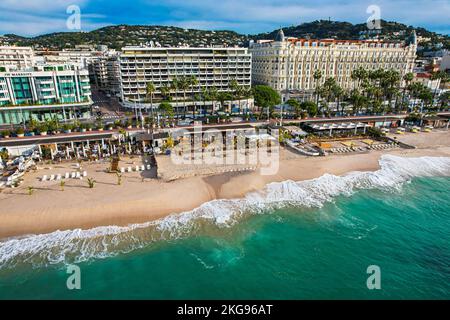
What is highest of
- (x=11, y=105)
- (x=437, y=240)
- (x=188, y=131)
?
(x=11, y=105)

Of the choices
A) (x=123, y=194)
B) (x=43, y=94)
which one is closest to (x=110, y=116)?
(x=43, y=94)

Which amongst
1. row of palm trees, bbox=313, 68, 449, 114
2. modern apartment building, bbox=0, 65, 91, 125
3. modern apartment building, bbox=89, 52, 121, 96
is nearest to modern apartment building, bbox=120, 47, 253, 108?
modern apartment building, bbox=0, 65, 91, 125

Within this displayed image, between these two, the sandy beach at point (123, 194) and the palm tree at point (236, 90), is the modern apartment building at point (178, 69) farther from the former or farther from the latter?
the sandy beach at point (123, 194)

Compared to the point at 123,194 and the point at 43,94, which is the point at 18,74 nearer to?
the point at 43,94

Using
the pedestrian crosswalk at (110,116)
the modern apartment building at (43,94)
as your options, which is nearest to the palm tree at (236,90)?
the pedestrian crosswalk at (110,116)
